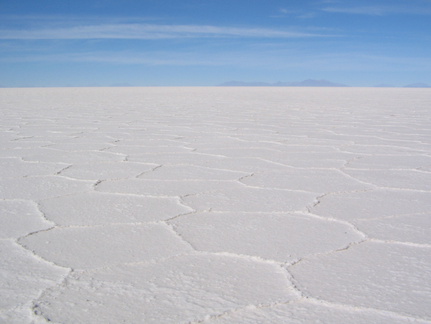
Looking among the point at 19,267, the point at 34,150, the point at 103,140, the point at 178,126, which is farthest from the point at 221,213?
the point at 178,126

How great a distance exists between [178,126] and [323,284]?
3.41m

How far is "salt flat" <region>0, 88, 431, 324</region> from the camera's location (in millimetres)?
929

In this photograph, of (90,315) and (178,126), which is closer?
(90,315)

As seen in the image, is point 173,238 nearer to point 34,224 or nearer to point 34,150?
point 34,224

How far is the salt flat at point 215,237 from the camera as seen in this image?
0.93 meters

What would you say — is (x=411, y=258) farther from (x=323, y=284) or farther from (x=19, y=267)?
(x=19, y=267)

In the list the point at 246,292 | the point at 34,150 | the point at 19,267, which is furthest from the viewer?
the point at 34,150

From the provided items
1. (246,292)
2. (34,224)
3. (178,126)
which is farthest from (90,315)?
(178,126)

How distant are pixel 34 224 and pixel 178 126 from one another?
296 cm

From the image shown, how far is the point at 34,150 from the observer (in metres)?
2.84

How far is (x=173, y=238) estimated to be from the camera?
4.29 ft

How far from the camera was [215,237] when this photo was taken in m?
1.32

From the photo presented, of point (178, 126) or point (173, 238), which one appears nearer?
point (173, 238)

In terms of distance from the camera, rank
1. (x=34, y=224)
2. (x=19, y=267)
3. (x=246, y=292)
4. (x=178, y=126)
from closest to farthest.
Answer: (x=246, y=292)
(x=19, y=267)
(x=34, y=224)
(x=178, y=126)
